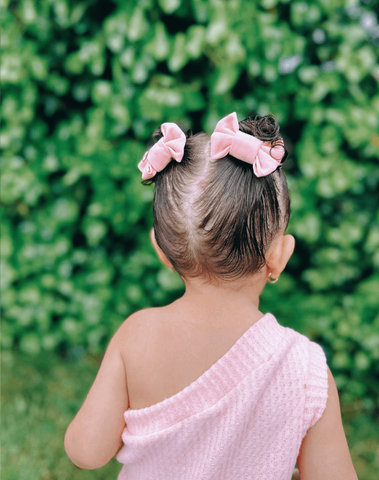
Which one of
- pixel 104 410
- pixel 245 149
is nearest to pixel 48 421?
pixel 104 410

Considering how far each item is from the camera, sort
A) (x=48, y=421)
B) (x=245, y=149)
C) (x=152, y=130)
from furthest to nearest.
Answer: (x=48, y=421), (x=152, y=130), (x=245, y=149)

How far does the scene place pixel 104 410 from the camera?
43.4 inches

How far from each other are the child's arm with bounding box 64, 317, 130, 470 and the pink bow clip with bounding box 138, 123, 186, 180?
0.43 meters

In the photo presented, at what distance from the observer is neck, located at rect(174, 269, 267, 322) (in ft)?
3.39

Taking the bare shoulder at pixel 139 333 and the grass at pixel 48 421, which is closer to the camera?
the bare shoulder at pixel 139 333

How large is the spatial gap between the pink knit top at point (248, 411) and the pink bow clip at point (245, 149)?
14.8 inches

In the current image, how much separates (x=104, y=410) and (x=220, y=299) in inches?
17.2

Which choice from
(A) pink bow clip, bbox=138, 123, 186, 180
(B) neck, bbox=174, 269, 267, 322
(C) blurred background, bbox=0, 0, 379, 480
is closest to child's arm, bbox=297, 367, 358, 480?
(B) neck, bbox=174, 269, 267, 322

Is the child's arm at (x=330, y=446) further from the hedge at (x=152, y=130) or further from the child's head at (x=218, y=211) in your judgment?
the hedge at (x=152, y=130)

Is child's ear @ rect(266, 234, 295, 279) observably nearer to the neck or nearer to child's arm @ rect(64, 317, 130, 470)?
the neck

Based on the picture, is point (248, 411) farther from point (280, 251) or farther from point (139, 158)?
point (139, 158)

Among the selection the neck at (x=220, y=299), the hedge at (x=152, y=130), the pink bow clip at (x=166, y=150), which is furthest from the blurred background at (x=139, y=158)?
the neck at (x=220, y=299)

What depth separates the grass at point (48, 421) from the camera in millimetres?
1941

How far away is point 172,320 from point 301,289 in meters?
1.38
